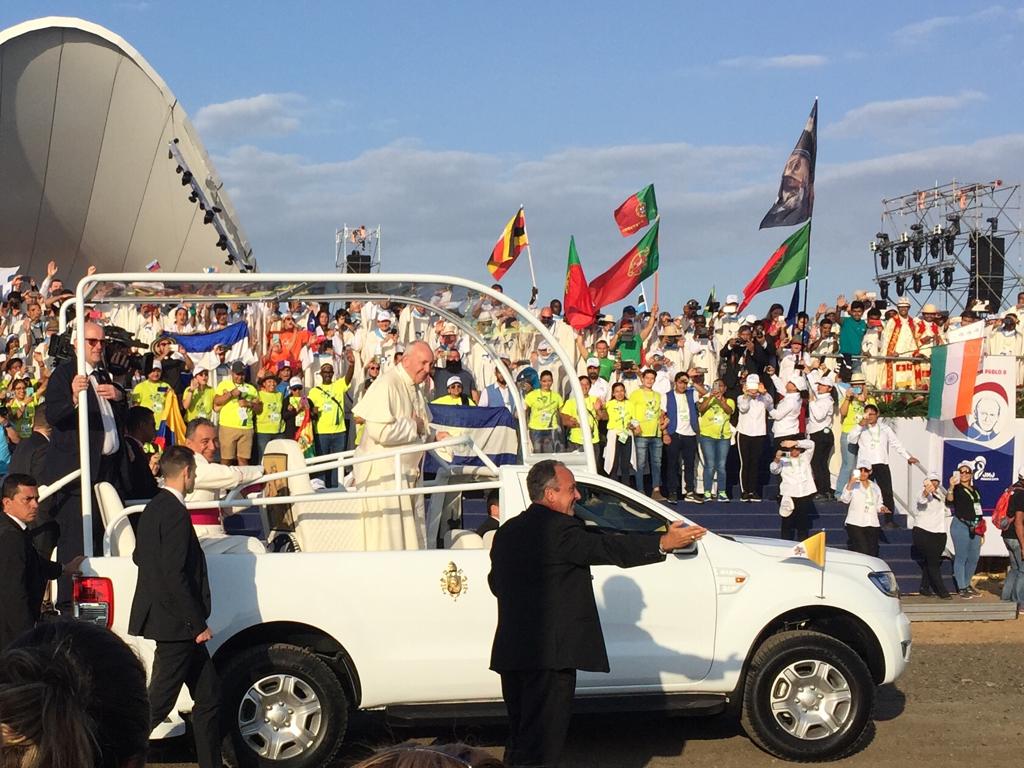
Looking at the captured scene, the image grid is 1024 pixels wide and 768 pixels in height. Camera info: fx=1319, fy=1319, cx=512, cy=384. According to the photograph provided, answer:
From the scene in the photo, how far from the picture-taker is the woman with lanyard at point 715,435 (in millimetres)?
18094

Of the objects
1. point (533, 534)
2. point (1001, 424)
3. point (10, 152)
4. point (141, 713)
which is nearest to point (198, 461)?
point (533, 534)

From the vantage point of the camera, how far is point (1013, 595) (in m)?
15.6

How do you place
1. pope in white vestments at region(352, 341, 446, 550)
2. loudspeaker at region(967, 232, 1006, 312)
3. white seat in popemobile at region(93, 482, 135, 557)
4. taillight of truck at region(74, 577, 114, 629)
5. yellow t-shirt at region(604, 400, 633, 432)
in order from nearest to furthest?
taillight of truck at region(74, 577, 114, 629) → white seat in popemobile at region(93, 482, 135, 557) → pope in white vestments at region(352, 341, 446, 550) → yellow t-shirt at region(604, 400, 633, 432) → loudspeaker at region(967, 232, 1006, 312)

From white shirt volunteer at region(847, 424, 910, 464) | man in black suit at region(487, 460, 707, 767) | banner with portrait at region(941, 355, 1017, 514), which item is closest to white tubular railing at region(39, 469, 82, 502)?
man in black suit at region(487, 460, 707, 767)

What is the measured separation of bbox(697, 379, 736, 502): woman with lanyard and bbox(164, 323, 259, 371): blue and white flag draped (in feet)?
20.8

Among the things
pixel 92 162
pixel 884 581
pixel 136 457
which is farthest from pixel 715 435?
pixel 92 162

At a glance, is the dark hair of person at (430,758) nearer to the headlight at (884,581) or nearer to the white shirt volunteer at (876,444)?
the headlight at (884,581)

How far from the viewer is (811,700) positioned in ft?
26.9

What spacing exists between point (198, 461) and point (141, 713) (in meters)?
7.37

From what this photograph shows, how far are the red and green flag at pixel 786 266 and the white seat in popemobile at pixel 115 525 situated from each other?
1516 cm

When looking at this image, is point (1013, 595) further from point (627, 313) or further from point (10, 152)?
point (10, 152)

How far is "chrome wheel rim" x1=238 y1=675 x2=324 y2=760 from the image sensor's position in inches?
300

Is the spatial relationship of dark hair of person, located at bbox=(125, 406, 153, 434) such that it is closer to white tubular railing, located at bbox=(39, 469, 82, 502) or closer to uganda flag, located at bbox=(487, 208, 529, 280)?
white tubular railing, located at bbox=(39, 469, 82, 502)

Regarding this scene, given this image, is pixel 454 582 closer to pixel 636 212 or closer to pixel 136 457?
pixel 136 457
